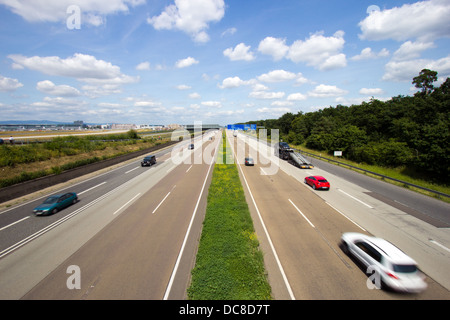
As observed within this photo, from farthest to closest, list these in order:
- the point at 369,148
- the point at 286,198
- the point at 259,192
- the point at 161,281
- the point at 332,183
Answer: the point at 369,148 < the point at 332,183 < the point at 259,192 < the point at 286,198 < the point at 161,281

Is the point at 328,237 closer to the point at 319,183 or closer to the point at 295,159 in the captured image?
the point at 319,183

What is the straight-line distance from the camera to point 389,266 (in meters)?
8.21

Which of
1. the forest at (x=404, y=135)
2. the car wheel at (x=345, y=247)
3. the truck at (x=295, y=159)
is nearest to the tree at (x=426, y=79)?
the forest at (x=404, y=135)

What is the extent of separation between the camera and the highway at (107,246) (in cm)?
850

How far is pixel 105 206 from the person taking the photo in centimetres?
1769

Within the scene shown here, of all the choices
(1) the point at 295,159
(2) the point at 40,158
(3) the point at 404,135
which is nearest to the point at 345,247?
(1) the point at 295,159

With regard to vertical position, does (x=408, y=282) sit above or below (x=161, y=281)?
above

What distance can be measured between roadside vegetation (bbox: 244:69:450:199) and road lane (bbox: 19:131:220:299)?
92.8ft

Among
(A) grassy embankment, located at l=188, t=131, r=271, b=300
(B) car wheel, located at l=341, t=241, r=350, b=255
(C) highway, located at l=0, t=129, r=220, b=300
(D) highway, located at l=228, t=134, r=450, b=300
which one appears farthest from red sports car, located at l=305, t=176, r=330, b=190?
(C) highway, located at l=0, t=129, r=220, b=300
